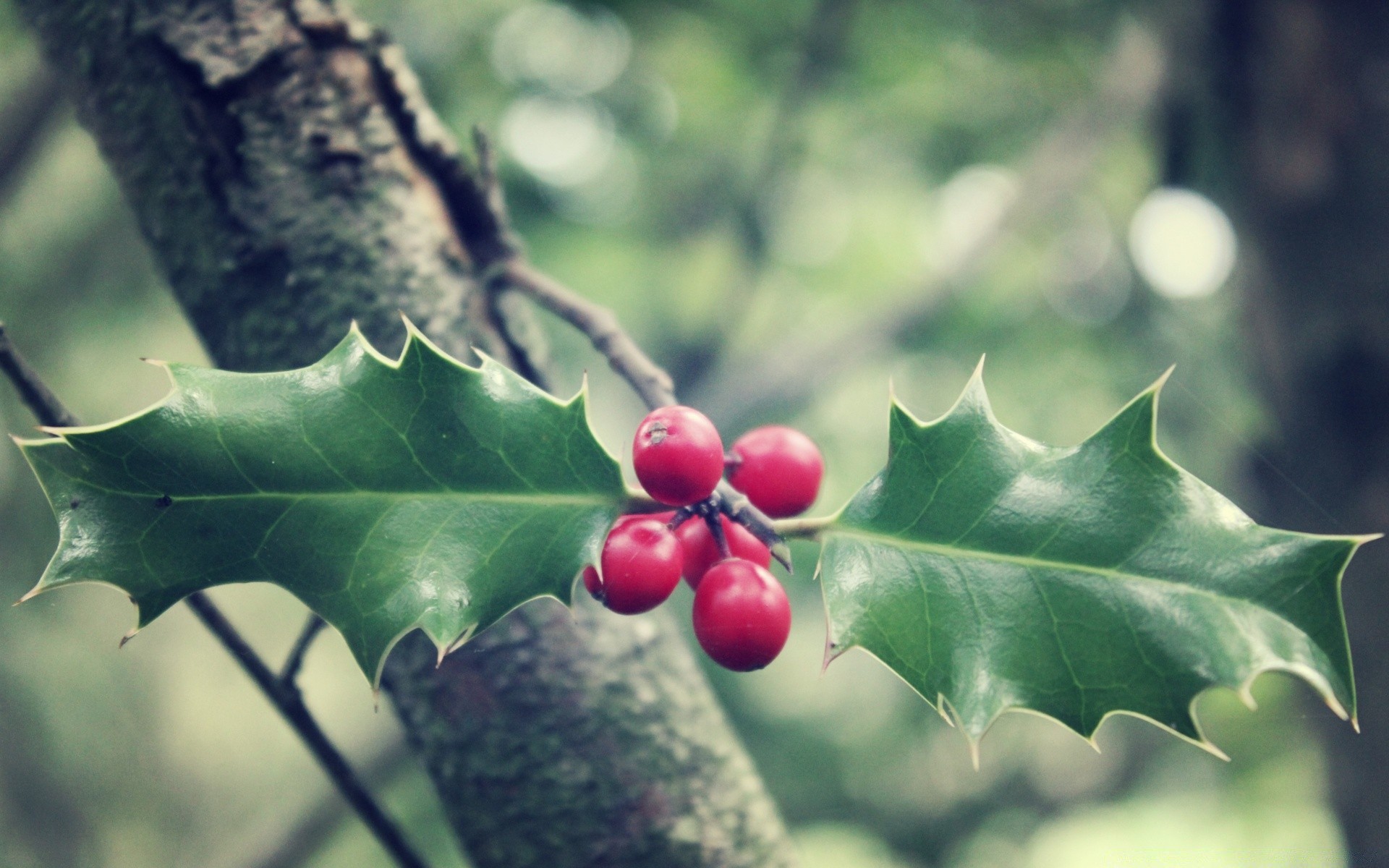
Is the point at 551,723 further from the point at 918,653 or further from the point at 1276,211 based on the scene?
the point at 1276,211

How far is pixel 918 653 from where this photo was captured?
31.5 inches

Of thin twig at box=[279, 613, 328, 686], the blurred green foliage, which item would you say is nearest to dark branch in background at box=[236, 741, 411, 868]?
the blurred green foliage

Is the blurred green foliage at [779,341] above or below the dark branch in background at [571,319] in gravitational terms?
below

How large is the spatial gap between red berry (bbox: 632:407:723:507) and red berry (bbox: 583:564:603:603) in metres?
0.10

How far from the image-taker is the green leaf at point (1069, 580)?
0.74 meters

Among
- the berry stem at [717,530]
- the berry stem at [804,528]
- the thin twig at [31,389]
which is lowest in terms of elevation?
the berry stem at [804,528]

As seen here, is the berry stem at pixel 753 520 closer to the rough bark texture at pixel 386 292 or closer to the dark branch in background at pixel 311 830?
the rough bark texture at pixel 386 292

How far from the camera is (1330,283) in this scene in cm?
235

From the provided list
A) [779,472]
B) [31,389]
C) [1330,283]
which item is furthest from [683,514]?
[1330,283]

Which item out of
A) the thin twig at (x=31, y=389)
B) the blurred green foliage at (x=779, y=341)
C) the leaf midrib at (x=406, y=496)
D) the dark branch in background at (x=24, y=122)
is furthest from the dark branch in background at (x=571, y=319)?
the dark branch in background at (x=24, y=122)

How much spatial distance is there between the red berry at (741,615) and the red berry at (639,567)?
0.04 meters

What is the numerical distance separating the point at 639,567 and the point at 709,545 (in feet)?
0.43

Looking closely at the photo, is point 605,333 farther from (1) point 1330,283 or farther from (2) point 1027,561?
(1) point 1330,283

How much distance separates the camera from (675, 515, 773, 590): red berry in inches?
34.8
